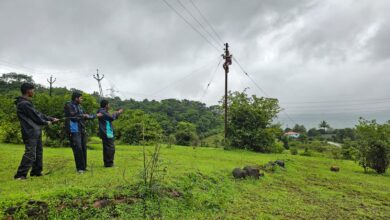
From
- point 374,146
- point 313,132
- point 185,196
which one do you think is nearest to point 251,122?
point 374,146

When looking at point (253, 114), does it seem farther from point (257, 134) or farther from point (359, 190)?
point (359, 190)

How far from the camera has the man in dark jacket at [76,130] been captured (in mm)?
7578

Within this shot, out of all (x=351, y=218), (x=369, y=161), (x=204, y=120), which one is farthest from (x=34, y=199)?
(x=204, y=120)

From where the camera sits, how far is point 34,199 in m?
4.88

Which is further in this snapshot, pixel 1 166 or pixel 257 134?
pixel 257 134

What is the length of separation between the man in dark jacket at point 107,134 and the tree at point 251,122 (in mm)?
18581

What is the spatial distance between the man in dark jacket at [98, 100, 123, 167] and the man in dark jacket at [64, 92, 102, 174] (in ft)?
2.50

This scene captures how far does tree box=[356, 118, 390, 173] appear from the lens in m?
17.2

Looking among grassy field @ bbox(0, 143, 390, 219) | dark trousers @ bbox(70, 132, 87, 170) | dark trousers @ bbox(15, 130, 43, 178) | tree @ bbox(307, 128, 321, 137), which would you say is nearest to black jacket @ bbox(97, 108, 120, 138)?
dark trousers @ bbox(70, 132, 87, 170)

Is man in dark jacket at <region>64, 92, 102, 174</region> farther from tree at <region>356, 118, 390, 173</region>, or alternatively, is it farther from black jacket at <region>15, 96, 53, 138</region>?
tree at <region>356, 118, 390, 173</region>

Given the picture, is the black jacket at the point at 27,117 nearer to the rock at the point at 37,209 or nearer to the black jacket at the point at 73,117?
the black jacket at the point at 73,117

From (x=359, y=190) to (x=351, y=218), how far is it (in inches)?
176

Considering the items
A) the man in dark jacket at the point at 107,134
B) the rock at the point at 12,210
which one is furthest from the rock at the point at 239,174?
the rock at the point at 12,210

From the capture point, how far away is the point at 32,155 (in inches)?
259
